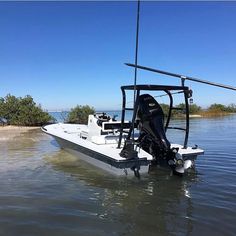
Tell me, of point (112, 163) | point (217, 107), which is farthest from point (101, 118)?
point (217, 107)

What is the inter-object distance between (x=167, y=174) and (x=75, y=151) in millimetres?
3732

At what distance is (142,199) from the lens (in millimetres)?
6988

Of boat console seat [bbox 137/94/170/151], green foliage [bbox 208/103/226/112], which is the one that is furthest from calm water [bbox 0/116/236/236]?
green foliage [bbox 208/103/226/112]

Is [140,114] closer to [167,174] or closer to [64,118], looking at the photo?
[167,174]

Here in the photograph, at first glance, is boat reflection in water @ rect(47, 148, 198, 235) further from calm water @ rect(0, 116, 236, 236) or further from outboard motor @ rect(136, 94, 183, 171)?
outboard motor @ rect(136, 94, 183, 171)

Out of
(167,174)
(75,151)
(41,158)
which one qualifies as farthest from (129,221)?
(41,158)

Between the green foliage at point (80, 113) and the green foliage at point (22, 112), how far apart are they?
6.40 feet

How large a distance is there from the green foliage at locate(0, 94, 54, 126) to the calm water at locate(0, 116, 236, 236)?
658 inches

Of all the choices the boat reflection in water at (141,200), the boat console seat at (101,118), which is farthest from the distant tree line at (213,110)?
the boat reflection in water at (141,200)

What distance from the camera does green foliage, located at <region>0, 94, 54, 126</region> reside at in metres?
27.0

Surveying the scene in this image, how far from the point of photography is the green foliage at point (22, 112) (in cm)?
2703

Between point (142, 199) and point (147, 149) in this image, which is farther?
point (147, 149)

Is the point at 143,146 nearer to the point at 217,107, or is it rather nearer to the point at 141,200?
the point at 141,200

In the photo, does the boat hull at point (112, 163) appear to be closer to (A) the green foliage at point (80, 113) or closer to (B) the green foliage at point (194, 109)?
(A) the green foliage at point (80, 113)
